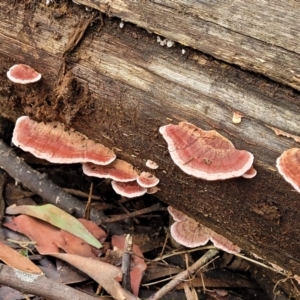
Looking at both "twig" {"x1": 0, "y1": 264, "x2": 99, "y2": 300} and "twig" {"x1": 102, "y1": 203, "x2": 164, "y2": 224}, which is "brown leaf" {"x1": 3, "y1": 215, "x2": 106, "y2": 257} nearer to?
"twig" {"x1": 102, "y1": 203, "x2": 164, "y2": 224}

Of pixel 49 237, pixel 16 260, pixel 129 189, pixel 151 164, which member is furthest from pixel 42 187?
pixel 151 164

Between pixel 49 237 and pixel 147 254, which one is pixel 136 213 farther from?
pixel 49 237

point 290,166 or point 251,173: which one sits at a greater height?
point 290,166

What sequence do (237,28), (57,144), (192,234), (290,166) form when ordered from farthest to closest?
(192,234) < (57,144) < (237,28) < (290,166)

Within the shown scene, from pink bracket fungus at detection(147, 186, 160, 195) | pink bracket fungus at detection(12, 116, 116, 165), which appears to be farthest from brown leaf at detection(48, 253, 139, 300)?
pink bracket fungus at detection(12, 116, 116, 165)

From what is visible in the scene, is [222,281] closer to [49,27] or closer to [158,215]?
[158,215]

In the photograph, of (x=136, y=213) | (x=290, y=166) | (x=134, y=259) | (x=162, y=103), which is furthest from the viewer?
(x=136, y=213)

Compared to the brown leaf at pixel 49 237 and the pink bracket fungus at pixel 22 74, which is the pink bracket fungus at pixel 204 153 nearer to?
the pink bracket fungus at pixel 22 74

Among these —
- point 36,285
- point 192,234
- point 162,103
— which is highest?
point 162,103
